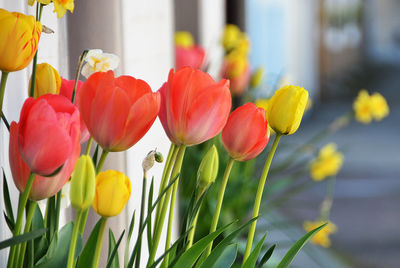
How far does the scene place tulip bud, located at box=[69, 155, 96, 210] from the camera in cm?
33

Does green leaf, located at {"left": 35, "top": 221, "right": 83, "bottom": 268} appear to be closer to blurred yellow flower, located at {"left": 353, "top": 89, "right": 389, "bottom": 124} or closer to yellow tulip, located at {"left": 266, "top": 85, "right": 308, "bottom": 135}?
yellow tulip, located at {"left": 266, "top": 85, "right": 308, "bottom": 135}

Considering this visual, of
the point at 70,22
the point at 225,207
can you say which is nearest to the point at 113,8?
the point at 70,22

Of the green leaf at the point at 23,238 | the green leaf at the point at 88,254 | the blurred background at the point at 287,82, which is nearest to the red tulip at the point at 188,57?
the blurred background at the point at 287,82

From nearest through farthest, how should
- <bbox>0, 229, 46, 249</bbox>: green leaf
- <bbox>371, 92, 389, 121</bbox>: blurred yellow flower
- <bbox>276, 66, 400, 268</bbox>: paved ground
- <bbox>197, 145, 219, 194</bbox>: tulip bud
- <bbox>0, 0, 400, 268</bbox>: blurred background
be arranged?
<bbox>0, 229, 46, 249</bbox>: green leaf, <bbox>197, 145, 219, 194</bbox>: tulip bud, <bbox>0, 0, 400, 268</bbox>: blurred background, <bbox>371, 92, 389, 121</bbox>: blurred yellow flower, <bbox>276, 66, 400, 268</bbox>: paved ground

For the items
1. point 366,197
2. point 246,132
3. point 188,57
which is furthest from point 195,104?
point 366,197

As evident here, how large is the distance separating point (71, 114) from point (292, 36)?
5620 millimetres

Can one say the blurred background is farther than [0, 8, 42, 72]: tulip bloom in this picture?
Yes

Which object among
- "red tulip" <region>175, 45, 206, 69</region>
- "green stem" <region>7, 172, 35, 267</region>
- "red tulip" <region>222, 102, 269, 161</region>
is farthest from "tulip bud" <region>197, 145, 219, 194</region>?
"red tulip" <region>175, 45, 206, 69</region>

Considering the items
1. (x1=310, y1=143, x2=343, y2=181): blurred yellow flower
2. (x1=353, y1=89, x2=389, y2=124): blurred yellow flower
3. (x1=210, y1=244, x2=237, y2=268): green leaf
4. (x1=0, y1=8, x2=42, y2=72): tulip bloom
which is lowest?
(x1=310, y1=143, x2=343, y2=181): blurred yellow flower

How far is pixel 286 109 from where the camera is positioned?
39 centimetres

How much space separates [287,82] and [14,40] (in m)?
1.31

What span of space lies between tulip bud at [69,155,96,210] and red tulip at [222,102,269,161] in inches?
4.0

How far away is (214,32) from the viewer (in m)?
2.33

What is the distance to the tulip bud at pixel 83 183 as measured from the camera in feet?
1.07
